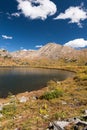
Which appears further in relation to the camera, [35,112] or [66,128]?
[35,112]

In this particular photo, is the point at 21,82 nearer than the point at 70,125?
No

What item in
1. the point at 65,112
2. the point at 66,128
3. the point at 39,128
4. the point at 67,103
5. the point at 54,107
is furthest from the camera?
the point at 67,103

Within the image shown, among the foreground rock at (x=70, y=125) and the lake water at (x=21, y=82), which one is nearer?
the foreground rock at (x=70, y=125)

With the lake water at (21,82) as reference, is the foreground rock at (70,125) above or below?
above

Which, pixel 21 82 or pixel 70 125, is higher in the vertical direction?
pixel 70 125

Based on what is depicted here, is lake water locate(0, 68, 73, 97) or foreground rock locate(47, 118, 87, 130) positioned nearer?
foreground rock locate(47, 118, 87, 130)

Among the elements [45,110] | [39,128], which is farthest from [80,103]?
[39,128]

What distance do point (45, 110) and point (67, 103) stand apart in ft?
14.9

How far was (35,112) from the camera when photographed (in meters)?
24.3

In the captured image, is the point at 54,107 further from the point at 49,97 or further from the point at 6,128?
the point at 6,128

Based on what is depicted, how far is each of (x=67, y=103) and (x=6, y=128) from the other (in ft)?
37.1

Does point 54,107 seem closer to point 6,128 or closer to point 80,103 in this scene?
point 80,103

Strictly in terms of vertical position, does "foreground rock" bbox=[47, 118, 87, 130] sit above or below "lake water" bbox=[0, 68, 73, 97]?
above

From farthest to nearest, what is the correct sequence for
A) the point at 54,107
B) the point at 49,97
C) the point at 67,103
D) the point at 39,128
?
the point at 49,97 → the point at 67,103 → the point at 54,107 → the point at 39,128
